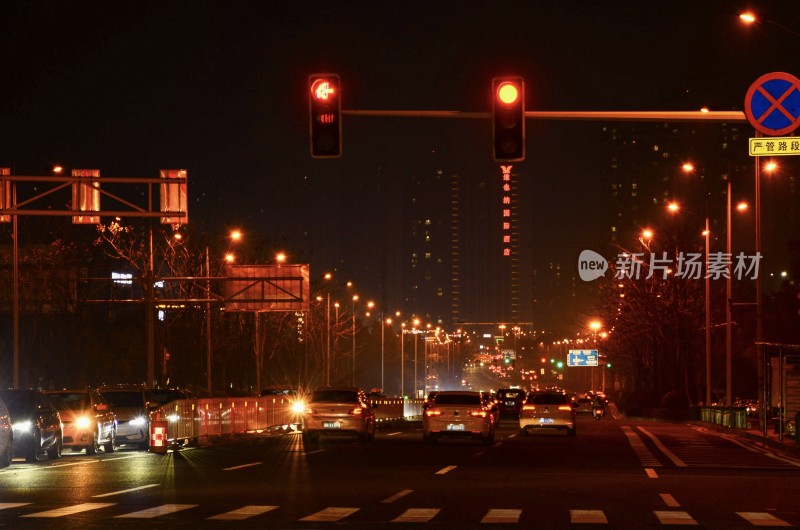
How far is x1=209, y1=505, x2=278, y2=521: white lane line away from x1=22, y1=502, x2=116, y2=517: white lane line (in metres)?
1.79

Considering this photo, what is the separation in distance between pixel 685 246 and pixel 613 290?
1006 cm

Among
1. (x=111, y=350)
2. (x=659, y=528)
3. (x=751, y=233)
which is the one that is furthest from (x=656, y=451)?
(x=751, y=233)

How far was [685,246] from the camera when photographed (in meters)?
81.8

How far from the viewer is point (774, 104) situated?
2189cm

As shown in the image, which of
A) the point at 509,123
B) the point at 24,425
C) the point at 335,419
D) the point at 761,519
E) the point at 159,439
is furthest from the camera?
the point at 335,419

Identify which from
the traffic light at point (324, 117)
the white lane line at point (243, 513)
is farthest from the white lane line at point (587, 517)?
the traffic light at point (324, 117)

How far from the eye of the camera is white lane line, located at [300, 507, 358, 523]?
1572 centimetres

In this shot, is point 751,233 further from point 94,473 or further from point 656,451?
point 94,473

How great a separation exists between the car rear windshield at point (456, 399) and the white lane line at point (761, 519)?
2214cm

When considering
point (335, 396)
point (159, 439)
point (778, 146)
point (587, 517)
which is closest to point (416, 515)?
point (587, 517)

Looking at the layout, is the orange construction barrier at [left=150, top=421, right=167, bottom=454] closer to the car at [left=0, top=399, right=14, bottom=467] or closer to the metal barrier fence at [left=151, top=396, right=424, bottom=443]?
the metal barrier fence at [left=151, top=396, right=424, bottom=443]

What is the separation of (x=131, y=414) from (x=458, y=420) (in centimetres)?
950

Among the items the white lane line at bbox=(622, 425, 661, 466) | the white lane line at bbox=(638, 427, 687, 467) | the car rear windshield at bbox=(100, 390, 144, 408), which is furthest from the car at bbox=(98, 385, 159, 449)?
the white lane line at bbox=(638, 427, 687, 467)

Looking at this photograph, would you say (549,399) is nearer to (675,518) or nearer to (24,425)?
(24,425)
